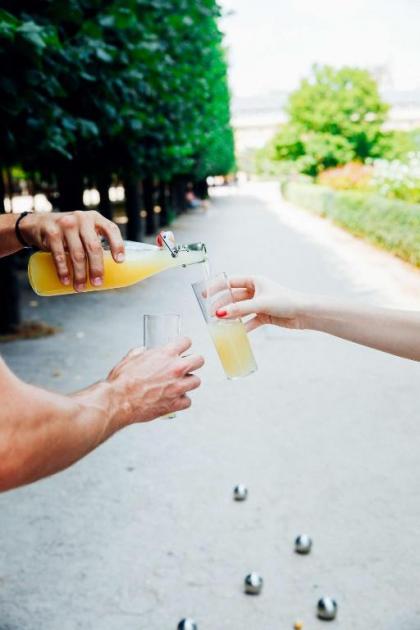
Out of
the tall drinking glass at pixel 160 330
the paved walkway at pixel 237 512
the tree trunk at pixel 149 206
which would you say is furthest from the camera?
the tree trunk at pixel 149 206

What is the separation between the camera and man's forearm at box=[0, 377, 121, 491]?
1.55 m

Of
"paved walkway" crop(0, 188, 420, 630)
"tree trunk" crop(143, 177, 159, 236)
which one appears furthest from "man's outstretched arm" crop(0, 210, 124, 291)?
"tree trunk" crop(143, 177, 159, 236)

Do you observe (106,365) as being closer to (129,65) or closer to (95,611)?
(129,65)

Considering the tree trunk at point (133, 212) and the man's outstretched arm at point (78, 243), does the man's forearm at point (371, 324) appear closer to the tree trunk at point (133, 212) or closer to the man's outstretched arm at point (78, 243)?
the man's outstretched arm at point (78, 243)

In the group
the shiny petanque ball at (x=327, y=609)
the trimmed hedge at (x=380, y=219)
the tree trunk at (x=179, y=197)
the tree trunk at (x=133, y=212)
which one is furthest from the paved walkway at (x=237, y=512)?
the tree trunk at (x=179, y=197)

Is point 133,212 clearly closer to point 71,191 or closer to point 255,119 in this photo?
point 71,191

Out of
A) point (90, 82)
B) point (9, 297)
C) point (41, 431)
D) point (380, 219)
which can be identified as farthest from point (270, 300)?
point (380, 219)

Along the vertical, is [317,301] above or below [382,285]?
above

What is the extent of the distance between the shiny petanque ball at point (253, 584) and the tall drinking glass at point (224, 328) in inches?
57.2

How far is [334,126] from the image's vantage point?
5041cm

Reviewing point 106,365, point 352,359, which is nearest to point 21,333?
point 106,365

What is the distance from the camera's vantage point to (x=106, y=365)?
7.76 m

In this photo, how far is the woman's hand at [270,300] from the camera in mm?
2537

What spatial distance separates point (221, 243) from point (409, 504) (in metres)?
16.2
